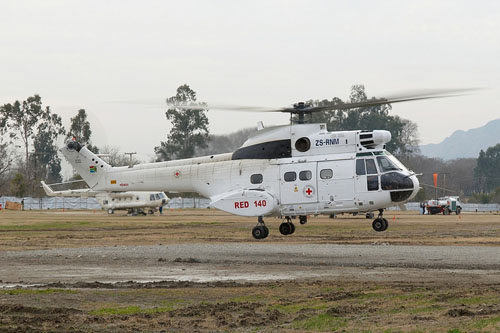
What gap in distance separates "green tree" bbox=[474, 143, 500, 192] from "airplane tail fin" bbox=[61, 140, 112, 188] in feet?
474

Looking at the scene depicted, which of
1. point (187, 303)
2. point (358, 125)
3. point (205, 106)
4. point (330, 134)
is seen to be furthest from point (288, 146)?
point (358, 125)

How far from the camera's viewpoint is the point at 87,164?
35156 mm

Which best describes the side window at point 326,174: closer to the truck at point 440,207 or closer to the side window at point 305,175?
the side window at point 305,175

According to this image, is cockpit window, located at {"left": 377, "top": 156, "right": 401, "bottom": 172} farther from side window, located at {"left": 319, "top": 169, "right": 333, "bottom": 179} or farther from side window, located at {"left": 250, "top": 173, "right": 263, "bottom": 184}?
side window, located at {"left": 250, "top": 173, "right": 263, "bottom": 184}

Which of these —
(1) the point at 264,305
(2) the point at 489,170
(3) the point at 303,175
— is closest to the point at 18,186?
(3) the point at 303,175

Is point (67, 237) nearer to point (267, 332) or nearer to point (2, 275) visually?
point (2, 275)

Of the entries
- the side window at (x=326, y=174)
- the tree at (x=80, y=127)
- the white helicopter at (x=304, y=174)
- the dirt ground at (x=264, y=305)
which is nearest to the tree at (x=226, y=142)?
the white helicopter at (x=304, y=174)

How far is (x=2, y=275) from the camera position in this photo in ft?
66.6

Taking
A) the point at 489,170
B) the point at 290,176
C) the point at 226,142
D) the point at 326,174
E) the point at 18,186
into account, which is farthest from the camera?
the point at 489,170

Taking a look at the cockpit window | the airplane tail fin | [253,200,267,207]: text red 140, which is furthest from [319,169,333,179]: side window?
the airplane tail fin

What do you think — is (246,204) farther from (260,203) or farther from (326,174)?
(326,174)

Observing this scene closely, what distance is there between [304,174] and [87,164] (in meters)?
11.8

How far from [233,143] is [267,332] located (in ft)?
91.3

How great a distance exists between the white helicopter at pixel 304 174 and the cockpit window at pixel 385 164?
4 centimetres
